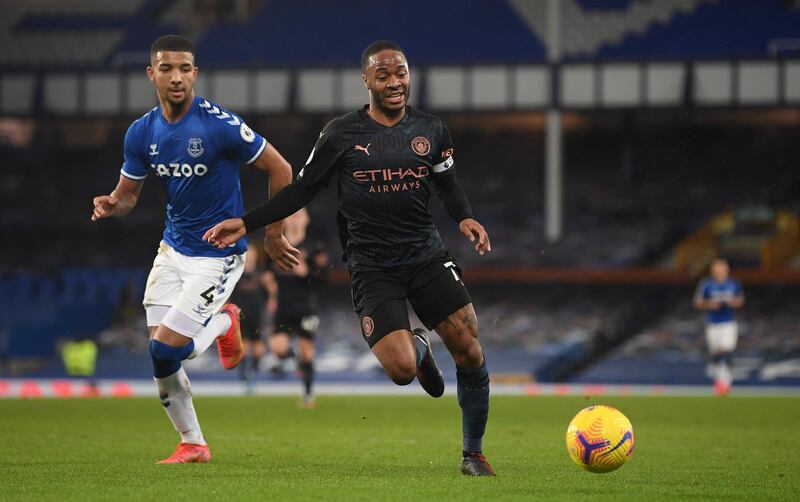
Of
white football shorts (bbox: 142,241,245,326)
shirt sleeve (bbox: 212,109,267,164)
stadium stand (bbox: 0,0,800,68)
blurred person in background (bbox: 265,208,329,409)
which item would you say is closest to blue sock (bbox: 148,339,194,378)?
white football shorts (bbox: 142,241,245,326)

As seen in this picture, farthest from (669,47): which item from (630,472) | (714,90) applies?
(630,472)

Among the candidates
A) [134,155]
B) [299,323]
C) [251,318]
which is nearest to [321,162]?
A: [134,155]

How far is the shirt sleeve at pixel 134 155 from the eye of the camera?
A: 28.7 feet

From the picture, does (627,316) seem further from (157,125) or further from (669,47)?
(157,125)

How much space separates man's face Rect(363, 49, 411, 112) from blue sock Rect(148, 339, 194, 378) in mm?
2246

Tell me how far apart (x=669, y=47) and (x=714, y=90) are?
68.8 inches

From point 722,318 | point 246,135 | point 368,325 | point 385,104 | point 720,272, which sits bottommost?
point 722,318

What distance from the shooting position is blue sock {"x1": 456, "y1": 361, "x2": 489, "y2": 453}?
7988 millimetres

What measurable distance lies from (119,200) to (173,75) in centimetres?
100

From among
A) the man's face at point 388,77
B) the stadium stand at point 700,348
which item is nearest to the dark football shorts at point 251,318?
the stadium stand at point 700,348

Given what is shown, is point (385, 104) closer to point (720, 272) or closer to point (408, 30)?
point (720, 272)

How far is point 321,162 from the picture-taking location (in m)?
7.94

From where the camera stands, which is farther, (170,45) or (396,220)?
(170,45)

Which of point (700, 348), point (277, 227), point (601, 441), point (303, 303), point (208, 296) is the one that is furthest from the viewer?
point (700, 348)
